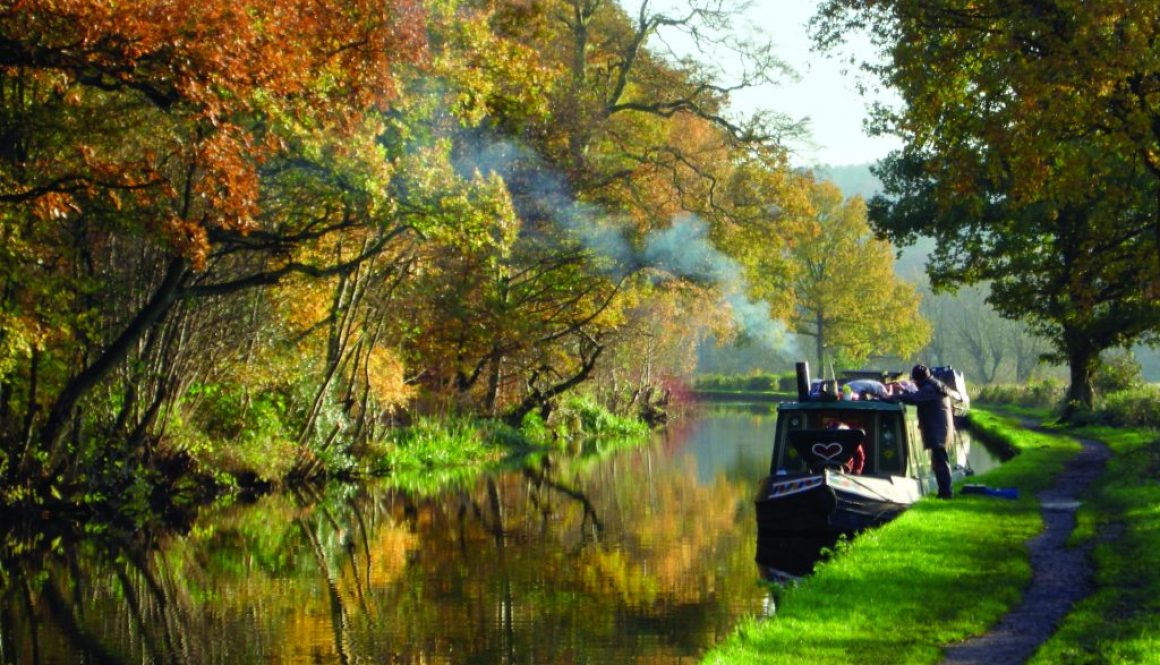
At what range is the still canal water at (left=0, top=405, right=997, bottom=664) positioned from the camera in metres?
13.1

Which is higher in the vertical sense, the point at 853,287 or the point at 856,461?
the point at 853,287

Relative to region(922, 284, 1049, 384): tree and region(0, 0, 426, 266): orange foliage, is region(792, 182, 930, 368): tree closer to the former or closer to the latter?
region(922, 284, 1049, 384): tree

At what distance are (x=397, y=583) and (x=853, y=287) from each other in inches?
2814

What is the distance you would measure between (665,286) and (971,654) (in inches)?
1281

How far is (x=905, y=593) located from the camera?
12.4 metres

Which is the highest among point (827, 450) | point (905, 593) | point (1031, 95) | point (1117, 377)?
point (1031, 95)

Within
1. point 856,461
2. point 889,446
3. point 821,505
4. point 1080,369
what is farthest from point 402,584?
point 1080,369

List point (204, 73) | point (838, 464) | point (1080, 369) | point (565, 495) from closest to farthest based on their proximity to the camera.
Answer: point (204, 73) < point (838, 464) < point (565, 495) < point (1080, 369)

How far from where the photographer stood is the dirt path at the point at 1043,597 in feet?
33.3

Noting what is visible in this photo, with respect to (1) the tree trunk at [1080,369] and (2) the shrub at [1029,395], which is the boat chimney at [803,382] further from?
(2) the shrub at [1029,395]

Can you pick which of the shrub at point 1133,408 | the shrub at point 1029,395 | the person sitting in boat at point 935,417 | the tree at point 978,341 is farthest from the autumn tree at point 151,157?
the tree at point 978,341

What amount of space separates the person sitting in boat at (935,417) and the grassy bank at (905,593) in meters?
1.05

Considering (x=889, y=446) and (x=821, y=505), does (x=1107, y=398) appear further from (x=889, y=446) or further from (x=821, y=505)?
(x=821, y=505)

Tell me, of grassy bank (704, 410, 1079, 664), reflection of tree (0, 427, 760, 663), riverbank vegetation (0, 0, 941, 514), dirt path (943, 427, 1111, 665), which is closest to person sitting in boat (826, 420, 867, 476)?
reflection of tree (0, 427, 760, 663)
